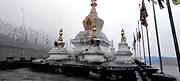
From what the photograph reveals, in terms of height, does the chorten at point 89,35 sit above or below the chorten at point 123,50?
above

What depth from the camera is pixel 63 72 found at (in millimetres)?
20609

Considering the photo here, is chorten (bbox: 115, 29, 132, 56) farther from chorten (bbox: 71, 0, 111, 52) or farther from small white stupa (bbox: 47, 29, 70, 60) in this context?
small white stupa (bbox: 47, 29, 70, 60)

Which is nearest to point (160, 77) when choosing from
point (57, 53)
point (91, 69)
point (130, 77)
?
point (130, 77)

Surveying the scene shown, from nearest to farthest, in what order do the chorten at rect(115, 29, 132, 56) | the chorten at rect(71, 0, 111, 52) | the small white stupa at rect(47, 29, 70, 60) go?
the chorten at rect(115, 29, 132, 56) → the small white stupa at rect(47, 29, 70, 60) → the chorten at rect(71, 0, 111, 52)

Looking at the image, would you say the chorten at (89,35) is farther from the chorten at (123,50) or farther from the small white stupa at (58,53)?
the chorten at (123,50)

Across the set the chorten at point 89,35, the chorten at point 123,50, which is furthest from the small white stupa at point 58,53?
the chorten at point 123,50

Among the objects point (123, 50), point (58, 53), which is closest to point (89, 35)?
point (58, 53)

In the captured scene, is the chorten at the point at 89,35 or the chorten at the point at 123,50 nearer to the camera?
the chorten at the point at 123,50

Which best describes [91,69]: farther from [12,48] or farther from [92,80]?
[12,48]

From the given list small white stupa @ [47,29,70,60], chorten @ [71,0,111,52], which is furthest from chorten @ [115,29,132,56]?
small white stupa @ [47,29,70,60]

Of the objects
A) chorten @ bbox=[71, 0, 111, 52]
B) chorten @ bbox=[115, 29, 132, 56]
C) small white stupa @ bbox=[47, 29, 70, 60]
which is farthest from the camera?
chorten @ bbox=[71, 0, 111, 52]

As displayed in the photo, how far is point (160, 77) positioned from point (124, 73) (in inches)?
174

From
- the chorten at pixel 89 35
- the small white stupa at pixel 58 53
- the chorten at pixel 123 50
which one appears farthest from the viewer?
the chorten at pixel 89 35

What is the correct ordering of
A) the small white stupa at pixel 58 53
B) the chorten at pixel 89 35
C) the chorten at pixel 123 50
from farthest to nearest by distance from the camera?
the chorten at pixel 89 35, the small white stupa at pixel 58 53, the chorten at pixel 123 50
